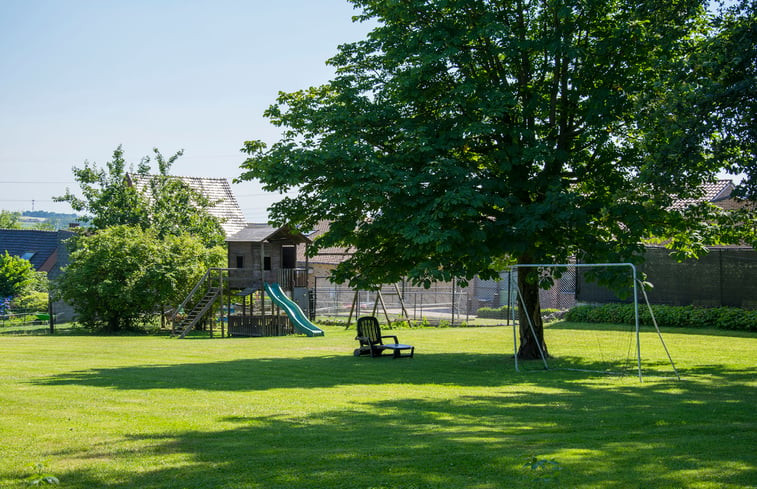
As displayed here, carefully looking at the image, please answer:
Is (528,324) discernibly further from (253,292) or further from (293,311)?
(253,292)

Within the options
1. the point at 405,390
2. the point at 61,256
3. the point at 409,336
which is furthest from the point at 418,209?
the point at 61,256

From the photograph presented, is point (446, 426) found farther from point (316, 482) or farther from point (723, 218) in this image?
point (723, 218)

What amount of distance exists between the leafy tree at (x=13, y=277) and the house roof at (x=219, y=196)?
8.45 metres

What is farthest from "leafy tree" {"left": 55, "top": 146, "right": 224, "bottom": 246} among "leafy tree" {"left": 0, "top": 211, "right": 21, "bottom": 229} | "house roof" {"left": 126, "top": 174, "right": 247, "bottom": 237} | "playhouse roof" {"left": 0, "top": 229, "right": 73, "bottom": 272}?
"leafy tree" {"left": 0, "top": 211, "right": 21, "bottom": 229}

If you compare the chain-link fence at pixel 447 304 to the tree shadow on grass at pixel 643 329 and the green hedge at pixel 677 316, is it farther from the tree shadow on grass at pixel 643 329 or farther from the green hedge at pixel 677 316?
the tree shadow on grass at pixel 643 329

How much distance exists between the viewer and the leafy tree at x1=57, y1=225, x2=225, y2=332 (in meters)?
31.3

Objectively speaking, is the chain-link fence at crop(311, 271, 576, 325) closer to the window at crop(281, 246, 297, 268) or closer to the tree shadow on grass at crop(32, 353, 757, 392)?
the window at crop(281, 246, 297, 268)

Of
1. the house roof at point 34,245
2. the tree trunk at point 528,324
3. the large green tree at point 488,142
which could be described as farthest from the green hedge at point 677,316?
the house roof at point 34,245

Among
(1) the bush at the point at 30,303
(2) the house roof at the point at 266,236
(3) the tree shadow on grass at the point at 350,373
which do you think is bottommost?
(3) the tree shadow on grass at the point at 350,373

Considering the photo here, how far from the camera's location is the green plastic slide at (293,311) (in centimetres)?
2908

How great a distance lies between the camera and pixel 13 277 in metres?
44.4

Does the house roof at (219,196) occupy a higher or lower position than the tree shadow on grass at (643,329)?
higher

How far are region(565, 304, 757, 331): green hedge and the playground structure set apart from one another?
1172cm

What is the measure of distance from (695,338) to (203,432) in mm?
19792
